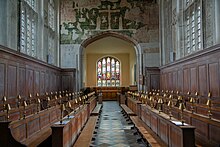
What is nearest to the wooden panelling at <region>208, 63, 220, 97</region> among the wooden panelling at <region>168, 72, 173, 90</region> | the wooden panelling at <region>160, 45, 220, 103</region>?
the wooden panelling at <region>160, 45, 220, 103</region>

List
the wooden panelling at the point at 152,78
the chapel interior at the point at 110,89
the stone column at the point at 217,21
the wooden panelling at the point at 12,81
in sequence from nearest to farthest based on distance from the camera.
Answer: the chapel interior at the point at 110,89, the wooden panelling at the point at 12,81, the stone column at the point at 217,21, the wooden panelling at the point at 152,78

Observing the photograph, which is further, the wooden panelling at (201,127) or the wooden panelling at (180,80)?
the wooden panelling at (180,80)

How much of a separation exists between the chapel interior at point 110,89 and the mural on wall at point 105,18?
0.08m

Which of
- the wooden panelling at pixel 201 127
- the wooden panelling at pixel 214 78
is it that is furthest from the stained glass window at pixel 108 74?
the wooden panelling at pixel 201 127

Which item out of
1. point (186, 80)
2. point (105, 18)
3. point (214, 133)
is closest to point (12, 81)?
point (214, 133)

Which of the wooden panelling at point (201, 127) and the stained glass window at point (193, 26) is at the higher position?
the stained glass window at point (193, 26)

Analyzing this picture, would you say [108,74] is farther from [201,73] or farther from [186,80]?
[201,73]

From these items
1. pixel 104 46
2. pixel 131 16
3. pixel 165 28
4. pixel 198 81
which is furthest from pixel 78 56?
pixel 198 81

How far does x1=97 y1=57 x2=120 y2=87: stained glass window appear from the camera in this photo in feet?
108

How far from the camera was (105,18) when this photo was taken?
65.2ft

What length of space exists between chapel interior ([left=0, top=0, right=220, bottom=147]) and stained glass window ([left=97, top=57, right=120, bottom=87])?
447 cm

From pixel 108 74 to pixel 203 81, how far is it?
23.0 meters

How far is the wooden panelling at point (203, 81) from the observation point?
1026cm

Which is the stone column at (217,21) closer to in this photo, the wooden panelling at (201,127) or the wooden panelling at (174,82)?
the wooden panelling at (174,82)
